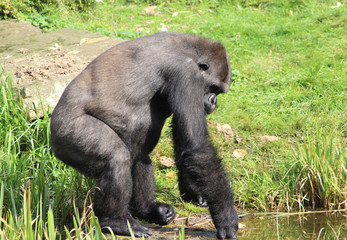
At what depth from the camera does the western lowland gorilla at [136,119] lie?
3.76 metres

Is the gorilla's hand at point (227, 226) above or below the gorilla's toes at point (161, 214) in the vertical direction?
above

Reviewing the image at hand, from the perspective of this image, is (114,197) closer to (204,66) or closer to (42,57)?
(204,66)

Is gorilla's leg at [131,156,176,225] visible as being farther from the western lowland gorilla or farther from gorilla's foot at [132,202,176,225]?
the western lowland gorilla

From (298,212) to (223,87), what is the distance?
134 cm

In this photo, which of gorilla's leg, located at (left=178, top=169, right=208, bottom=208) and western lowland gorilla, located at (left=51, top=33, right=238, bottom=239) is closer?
western lowland gorilla, located at (left=51, top=33, right=238, bottom=239)

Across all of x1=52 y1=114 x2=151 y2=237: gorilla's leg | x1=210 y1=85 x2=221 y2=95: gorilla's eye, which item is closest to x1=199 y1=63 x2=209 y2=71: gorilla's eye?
x1=210 y1=85 x2=221 y2=95: gorilla's eye

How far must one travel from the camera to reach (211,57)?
13.4ft

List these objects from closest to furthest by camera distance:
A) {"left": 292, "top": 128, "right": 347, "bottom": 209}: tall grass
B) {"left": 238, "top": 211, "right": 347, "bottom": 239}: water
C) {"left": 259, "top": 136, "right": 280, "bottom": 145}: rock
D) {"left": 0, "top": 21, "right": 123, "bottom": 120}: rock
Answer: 1. {"left": 238, "top": 211, "right": 347, "bottom": 239}: water
2. {"left": 292, "top": 128, "right": 347, "bottom": 209}: tall grass
3. {"left": 0, "top": 21, "right": 123, "bottom": 120}: rock
4. {"left": 259, "top": 136, "right": 280, "bottom": 145}: rock

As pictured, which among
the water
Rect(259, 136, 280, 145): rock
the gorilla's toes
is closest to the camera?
the water

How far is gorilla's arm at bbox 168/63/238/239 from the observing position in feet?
12.3

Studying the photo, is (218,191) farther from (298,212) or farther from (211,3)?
(211,3)

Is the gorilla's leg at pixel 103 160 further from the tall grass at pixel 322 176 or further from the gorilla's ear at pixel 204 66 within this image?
the tall grass at pixel 322 176

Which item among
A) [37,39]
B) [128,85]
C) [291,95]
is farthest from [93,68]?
[37,39]

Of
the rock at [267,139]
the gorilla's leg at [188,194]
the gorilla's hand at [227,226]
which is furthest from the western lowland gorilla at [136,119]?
the rock at [267,139]
